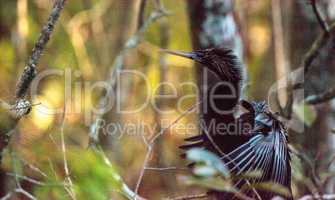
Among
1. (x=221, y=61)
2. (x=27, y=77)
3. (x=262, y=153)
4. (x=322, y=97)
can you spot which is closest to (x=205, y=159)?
(x=27, y=77)

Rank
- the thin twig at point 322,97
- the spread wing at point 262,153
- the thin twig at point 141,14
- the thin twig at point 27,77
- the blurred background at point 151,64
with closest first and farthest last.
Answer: the thin twig at point 27,77 → the spread wing at point 262,153 → the thin twig at point 322,97 → the blurred background at point 151,64 → the thin twig at point 141,14

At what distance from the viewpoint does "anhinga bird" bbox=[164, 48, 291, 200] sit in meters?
3.59

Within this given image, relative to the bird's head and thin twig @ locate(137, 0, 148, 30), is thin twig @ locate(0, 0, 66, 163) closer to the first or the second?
the bird's head

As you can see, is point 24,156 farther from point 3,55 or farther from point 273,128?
point 3,55

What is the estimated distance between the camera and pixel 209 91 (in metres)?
4.22

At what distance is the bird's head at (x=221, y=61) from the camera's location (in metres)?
3.97

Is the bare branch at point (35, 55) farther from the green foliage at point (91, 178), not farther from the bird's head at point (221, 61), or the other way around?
the bird's head at point (221, 61)

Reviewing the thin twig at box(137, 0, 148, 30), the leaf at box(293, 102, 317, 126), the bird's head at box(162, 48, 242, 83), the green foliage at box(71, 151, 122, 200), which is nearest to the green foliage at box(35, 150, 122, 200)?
the green foliage at box(71, 151, 122, 200)

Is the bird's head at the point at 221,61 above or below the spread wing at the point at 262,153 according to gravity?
above

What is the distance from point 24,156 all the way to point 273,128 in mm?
1411

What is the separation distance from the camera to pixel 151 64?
28.8 feet

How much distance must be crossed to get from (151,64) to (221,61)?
15.8 ft

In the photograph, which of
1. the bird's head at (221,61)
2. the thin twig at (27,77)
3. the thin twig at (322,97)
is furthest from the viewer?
the thin twig at (322,97)

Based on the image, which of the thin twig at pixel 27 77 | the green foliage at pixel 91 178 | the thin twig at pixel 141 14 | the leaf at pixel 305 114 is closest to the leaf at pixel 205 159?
the green foliage at pixel 91 178
